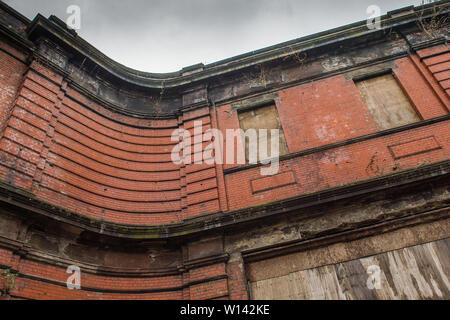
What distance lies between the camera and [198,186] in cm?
743

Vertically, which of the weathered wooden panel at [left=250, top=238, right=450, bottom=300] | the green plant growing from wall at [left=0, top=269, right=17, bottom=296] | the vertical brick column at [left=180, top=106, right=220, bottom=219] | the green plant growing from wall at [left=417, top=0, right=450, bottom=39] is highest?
the green plant growing from wall at [left=417, top=0, right=450, bottom=39]

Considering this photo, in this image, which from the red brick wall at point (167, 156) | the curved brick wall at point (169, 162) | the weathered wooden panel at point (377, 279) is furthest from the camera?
the red brick wall at point (167, 156)

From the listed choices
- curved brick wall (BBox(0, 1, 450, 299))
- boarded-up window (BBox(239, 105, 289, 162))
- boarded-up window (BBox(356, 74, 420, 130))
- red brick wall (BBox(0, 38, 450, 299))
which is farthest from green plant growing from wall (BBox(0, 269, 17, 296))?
boarded-up window (BBox(356, 74, 420, 130))

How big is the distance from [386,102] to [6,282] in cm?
849

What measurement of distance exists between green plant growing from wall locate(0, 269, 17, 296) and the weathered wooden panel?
3980mm

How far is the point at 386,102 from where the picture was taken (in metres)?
7.88

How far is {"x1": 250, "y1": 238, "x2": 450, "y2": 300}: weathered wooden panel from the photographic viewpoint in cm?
539

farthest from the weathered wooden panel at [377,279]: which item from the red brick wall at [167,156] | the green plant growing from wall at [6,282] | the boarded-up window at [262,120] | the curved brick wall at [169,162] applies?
the green plant growing from wall at [6,282]

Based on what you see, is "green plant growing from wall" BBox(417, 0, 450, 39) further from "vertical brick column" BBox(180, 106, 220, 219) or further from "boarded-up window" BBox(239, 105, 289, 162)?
"vertical brick column" BBox(180, 106, 220, 219)

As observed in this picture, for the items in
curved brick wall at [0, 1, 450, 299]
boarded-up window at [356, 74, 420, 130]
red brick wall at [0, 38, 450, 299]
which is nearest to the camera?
curved brick wall at [0, 1, 450, 299]

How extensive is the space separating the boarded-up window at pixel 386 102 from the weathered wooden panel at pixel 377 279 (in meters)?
2.96

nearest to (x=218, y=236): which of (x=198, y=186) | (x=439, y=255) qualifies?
(x=198, y=186)

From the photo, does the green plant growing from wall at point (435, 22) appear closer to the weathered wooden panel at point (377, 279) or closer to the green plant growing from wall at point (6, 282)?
the weathered wooden panel at point (377, 279)

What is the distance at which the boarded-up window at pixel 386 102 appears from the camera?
7.50 meters
